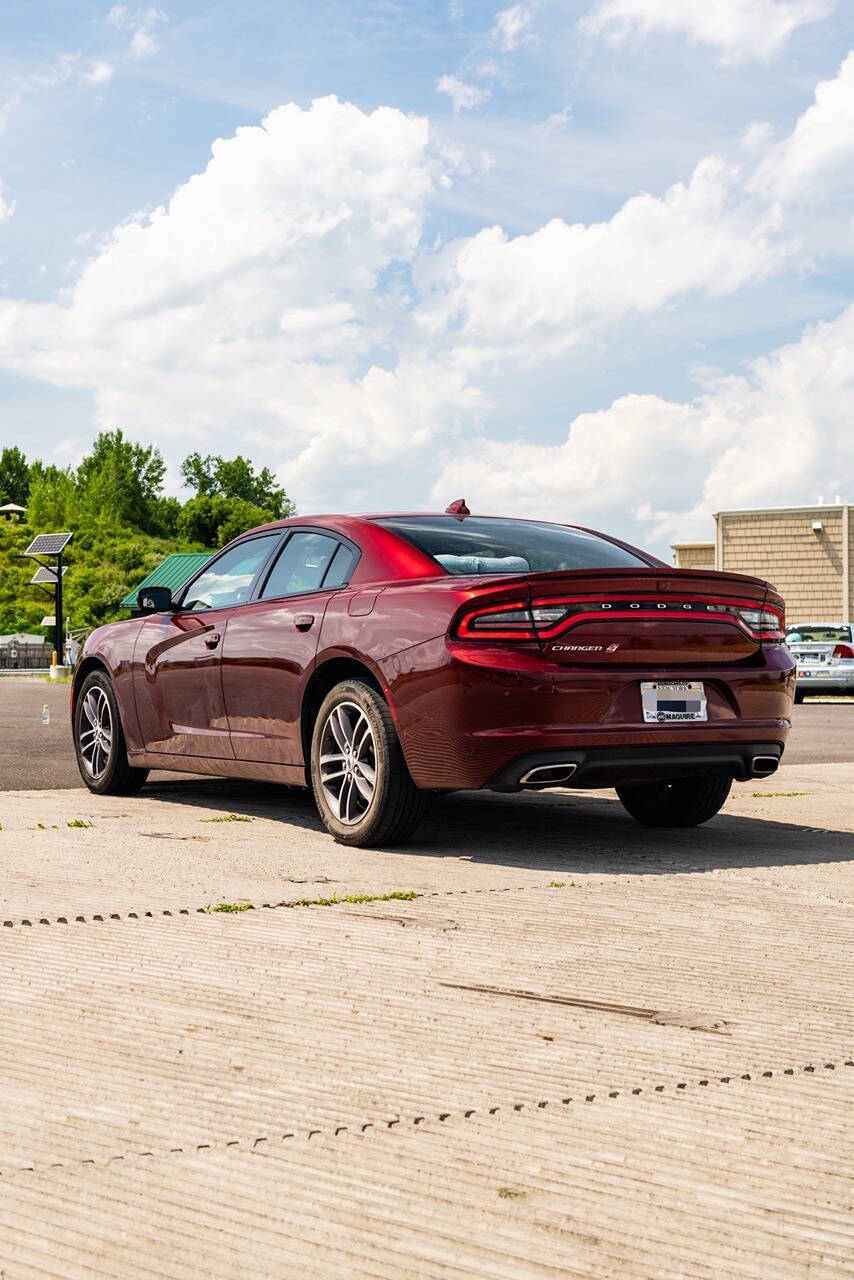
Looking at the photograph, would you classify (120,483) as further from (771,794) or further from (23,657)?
(771,794)

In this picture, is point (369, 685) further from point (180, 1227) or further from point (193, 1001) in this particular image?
point (180, 1227)

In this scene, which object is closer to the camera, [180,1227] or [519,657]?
[180,1227]

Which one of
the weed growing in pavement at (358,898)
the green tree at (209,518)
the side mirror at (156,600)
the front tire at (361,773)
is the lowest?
the weed growing in pavement at (358,898)

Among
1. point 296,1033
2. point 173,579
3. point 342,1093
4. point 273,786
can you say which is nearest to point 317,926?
point 296,1033

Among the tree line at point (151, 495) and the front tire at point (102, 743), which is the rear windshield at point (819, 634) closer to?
the front tire at point (102, 743)

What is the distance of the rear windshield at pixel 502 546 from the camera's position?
6941 millimetres

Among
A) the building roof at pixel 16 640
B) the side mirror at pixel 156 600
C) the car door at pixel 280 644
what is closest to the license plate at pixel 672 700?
the car door at pixel 280 644

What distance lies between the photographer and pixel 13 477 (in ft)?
516

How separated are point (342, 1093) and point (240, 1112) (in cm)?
23

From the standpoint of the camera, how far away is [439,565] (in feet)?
22.4

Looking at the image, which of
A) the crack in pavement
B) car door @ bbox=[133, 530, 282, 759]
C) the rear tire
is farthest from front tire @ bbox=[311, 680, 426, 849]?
the crack in pavement

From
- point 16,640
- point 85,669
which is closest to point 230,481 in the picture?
point 16,640

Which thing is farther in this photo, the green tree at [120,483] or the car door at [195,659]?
the green tree at [120,483]

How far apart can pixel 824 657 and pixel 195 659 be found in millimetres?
20684
